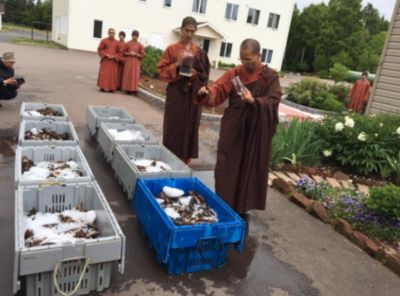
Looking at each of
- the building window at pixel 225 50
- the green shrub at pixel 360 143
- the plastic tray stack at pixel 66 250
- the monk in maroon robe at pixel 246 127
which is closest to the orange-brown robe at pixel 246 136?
the monk in maroon robe at pixel 246 127

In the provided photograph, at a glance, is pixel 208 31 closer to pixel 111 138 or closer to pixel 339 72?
pixel 339 72

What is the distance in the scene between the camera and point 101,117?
610cm

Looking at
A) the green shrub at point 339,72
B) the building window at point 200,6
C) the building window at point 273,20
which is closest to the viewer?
the green shrub at point 339,72

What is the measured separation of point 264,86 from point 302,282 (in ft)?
6.28

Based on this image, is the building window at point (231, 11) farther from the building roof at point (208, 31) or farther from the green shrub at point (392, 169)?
the green shrub at point (392, 169)

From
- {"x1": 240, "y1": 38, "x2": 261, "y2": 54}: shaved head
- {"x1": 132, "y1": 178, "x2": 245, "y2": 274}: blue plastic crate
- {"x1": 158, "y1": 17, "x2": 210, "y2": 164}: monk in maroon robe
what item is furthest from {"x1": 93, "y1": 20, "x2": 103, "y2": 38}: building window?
{"x1": 132, "y1": 178, "x2": 245, "y2": 274}: blue plastic crate

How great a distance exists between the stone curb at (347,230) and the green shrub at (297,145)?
0.82m

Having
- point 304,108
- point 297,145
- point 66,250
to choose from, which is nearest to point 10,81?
point 297,145

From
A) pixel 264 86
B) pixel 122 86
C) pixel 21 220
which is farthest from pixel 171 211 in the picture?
pixel 122 86

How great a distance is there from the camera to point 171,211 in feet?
11.3

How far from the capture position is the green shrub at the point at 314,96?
43.0 feet

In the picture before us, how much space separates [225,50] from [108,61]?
23115mm

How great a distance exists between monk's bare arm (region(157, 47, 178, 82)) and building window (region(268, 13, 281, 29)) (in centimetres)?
3071

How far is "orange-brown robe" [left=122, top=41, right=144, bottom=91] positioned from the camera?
1088 centimetres
